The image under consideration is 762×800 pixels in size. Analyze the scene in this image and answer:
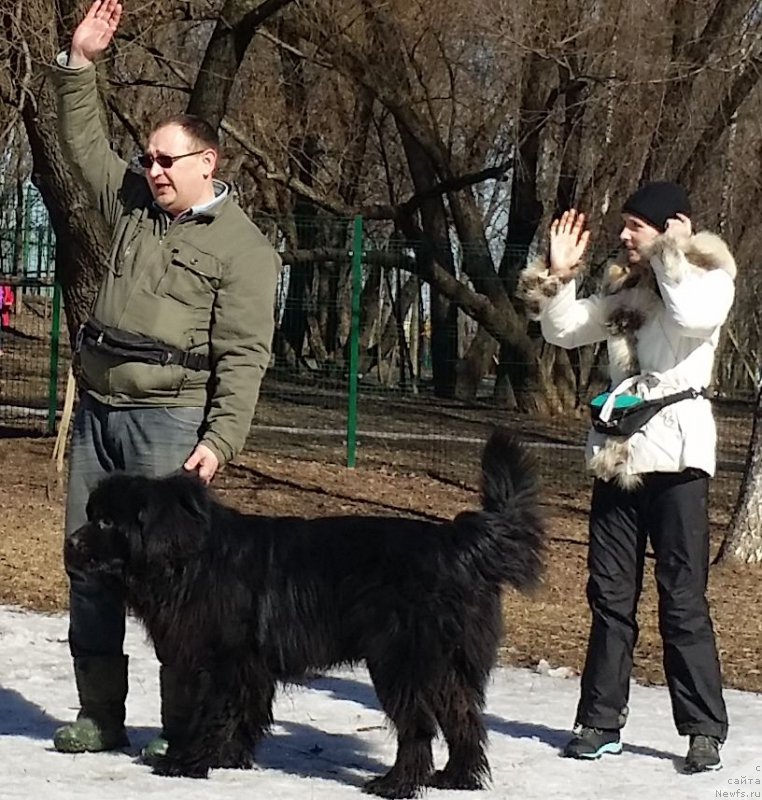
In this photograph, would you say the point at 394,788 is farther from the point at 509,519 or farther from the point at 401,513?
the point at 401,513

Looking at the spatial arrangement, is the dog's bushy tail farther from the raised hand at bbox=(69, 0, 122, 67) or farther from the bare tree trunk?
the bare tree trunk

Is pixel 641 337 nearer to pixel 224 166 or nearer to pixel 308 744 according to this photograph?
pixel 308 744

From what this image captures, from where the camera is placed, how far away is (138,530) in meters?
4.66

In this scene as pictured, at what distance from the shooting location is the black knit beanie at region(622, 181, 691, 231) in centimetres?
518

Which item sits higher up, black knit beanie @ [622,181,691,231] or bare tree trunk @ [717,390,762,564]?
black knit beanie @ [622,181,691,231]

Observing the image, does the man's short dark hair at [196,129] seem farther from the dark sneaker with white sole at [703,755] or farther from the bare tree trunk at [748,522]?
the bare tree trunk at [748,522]

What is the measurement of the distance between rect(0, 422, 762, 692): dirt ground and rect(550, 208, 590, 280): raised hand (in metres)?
0.93

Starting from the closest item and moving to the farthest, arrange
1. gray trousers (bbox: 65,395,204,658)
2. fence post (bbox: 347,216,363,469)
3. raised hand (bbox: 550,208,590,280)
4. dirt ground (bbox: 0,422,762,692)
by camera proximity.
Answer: gray trousers (bbox: 65,395,204,658), raised hand (bbox: 550,208,590,280), dirt ground (bbox: 0,422,762,692), fence post (bbox: 347,216,363,469)

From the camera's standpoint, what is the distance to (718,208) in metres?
19.7

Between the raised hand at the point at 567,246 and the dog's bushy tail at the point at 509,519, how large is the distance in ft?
2.29

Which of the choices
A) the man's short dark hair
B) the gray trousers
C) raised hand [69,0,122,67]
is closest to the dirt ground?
the gray trousers

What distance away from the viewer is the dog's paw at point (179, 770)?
4871 millimetres

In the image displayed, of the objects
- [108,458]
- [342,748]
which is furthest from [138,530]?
[342,748]

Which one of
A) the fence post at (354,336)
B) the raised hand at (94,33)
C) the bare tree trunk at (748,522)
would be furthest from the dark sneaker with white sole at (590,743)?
the fence post at (354,336)
